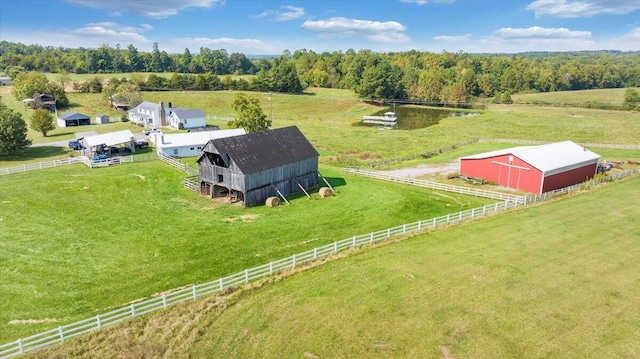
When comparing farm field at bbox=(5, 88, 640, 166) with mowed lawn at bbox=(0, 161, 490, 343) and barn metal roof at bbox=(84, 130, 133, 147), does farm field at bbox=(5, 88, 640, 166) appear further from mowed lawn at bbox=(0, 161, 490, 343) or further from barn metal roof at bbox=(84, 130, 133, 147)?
mowed lawn at bbox=(0, 161, 490, 343)

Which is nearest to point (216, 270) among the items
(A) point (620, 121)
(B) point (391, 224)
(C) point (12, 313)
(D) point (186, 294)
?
(D) point (186, 294)

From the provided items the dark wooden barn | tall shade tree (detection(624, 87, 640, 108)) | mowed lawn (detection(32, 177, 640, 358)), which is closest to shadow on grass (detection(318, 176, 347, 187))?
the dark wooden barn

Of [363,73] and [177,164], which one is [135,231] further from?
[363,73]

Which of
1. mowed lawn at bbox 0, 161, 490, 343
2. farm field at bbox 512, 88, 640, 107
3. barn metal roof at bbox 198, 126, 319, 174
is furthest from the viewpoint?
farm field at bbox 512, 88, 640, 107

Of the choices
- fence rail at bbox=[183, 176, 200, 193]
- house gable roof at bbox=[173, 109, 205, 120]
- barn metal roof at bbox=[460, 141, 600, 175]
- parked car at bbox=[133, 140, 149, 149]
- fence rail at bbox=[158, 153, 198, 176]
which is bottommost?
fence rail at bbox=[183, 176, 200, 193]

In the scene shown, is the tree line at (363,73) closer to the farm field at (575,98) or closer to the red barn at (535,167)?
the farm field at (575,98)

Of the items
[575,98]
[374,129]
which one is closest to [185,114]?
[374,129]
